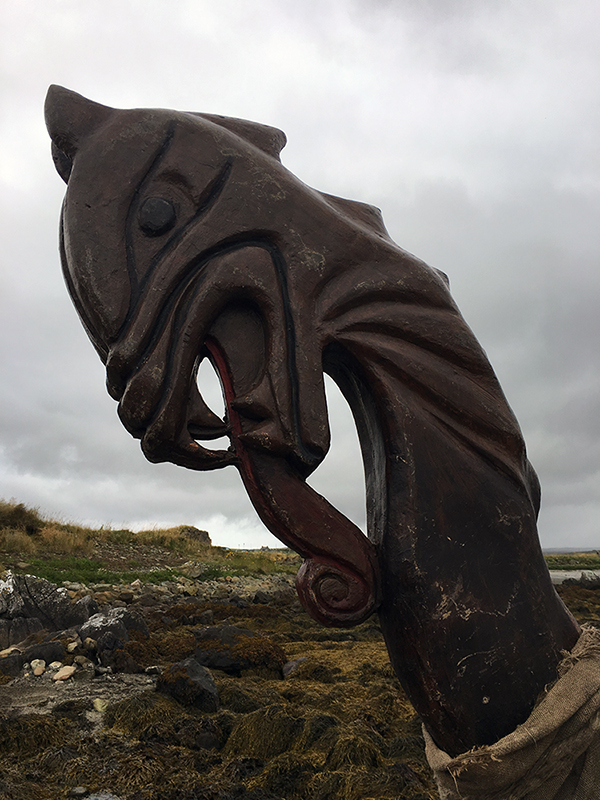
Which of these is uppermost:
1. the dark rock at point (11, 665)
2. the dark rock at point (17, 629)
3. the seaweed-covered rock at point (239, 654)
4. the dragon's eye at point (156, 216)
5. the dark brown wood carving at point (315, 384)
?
the dragon's eye at point (156, 216)

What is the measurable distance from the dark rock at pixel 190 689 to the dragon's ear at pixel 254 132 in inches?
109

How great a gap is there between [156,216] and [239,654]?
3608 millimetres

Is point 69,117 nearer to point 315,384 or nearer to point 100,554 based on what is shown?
point 315,384

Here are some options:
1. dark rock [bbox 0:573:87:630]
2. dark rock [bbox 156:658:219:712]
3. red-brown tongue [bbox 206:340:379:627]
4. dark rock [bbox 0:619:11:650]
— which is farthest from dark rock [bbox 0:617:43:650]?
red-brown tongue [bbox 206:340:379:627]

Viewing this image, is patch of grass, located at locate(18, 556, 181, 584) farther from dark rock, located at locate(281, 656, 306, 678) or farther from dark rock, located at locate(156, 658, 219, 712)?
dark rock, located at locate(156, 658, 219, 712)

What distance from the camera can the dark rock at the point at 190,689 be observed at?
3121 mm

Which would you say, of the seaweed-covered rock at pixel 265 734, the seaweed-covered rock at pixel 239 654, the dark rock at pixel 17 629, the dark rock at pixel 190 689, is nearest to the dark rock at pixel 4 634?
the dark rock at pixel 17 629

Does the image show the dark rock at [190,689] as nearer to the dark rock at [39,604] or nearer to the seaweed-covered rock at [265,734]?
→ the seaweed-covered rock at [265,734]

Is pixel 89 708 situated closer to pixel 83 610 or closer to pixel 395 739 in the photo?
pixel 395 739

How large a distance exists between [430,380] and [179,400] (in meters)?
0.56

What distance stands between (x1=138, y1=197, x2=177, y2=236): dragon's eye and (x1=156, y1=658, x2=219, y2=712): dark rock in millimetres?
2676

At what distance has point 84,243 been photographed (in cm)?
126

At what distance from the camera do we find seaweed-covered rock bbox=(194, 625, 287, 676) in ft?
13.4

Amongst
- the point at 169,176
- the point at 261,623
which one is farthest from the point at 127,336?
the point at 261,623
